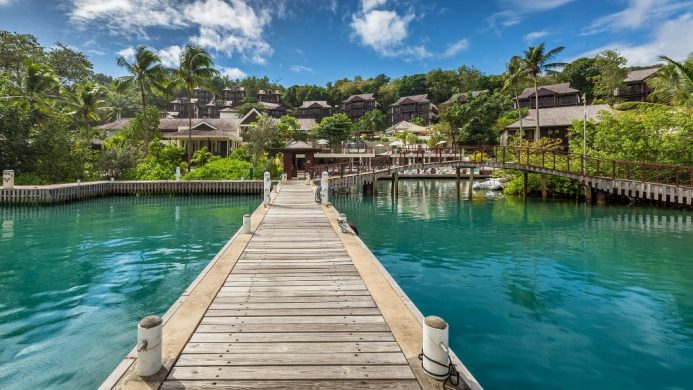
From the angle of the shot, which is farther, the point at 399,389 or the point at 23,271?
the point at 23,271

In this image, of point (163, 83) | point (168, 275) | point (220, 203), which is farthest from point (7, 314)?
point (163, 83)

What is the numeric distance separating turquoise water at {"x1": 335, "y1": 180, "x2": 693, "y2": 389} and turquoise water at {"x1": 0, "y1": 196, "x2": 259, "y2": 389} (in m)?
7.16

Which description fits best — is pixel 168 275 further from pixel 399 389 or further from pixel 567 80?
pixel 567 80

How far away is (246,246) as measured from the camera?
10.8 meters

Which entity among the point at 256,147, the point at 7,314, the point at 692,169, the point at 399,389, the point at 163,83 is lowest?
the point at 7,314

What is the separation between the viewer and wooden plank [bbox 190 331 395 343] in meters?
5.13

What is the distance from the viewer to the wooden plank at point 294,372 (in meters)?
4.25

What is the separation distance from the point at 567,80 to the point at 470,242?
88.4 metres

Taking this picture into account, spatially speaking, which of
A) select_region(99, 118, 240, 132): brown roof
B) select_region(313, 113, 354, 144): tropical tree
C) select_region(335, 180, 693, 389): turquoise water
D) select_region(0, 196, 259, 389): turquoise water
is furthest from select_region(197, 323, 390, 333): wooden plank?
select_region(99, 118, 240, 132): brown roof

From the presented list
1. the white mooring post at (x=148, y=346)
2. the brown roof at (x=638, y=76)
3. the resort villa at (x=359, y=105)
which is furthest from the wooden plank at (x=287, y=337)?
the resort villa at (x=359, y=105)

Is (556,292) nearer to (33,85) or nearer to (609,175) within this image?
(609,175)

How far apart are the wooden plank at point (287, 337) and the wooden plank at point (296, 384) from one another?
952 mm

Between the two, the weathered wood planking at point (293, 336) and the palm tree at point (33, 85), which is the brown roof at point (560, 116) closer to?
the weathered wood planking at point (293, 336)

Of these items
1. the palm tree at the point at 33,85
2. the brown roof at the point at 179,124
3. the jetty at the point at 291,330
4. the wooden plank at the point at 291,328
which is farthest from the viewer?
the brown roof at the point at 179,124
